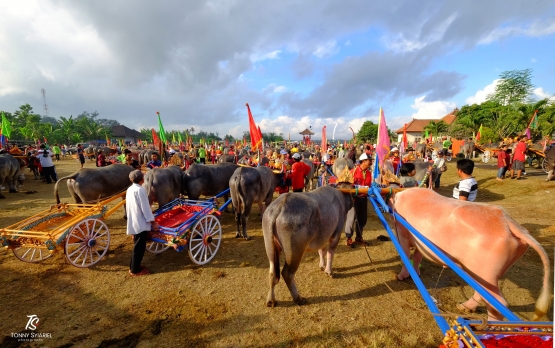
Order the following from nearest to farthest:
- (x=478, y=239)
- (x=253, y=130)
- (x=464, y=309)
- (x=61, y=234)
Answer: (x=478, y=239) < (x=464, y=309) < (x=61, y=234) < (x=253, y=130)

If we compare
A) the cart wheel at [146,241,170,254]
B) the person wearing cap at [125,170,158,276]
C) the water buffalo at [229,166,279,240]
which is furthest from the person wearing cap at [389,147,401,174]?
the person wearing cap at [125,170,158,276]

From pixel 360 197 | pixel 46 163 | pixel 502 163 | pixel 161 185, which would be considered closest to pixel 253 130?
pixel 161 185

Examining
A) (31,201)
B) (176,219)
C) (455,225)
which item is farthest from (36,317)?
(31,201)

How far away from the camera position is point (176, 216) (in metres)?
5.42

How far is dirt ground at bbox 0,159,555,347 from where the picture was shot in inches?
123

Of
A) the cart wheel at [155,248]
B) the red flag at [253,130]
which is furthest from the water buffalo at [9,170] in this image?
the red flag at [253,130]

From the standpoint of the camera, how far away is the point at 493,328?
192cm

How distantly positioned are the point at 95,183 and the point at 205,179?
2.83 m

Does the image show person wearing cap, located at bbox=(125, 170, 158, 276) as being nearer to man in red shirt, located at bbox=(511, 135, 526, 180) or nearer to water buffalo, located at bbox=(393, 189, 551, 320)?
water buffalo, located at bbox=(393, 189, 551, 320)

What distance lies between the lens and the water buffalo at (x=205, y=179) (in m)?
7.11

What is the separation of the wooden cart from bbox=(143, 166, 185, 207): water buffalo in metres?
1.09

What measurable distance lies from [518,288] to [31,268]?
9026 millimetres

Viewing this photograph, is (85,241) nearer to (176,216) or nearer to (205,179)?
(176,216)

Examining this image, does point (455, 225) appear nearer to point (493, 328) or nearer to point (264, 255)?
point (493, 328)
